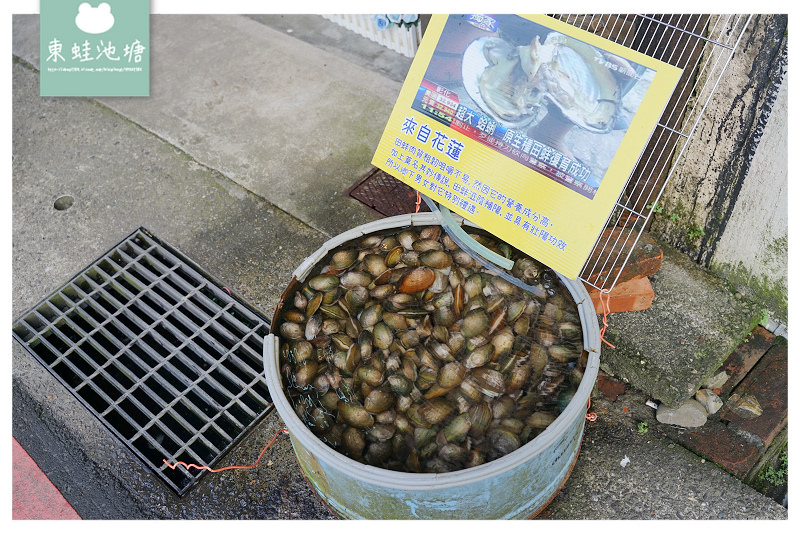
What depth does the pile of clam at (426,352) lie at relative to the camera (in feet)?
6.79

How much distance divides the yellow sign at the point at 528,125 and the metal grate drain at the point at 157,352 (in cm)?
140

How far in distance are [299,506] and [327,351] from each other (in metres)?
0.77

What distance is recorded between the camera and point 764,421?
2.71 meters

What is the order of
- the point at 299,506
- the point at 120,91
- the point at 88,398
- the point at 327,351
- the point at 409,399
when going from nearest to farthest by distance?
the point at 409,399, the point at 327,351, the point at 299,506, the point at 88,398, the point at 120,91

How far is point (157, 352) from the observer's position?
307cm

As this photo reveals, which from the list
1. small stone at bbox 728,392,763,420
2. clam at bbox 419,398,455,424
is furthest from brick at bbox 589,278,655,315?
clam at bbox 419,398,455,424

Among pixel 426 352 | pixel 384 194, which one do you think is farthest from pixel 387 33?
pixel 426 352

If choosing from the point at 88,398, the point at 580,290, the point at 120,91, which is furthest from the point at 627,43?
the point at 120,91

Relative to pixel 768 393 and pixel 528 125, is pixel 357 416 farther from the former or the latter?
pixel 768 393

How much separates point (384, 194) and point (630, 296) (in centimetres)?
Answer: 155

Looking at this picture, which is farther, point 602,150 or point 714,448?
point 714,448

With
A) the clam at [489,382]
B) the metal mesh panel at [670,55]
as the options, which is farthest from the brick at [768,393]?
the clam at [489,382]

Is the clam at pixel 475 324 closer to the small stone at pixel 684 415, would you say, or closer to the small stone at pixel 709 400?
the small stone at pixel 684 415

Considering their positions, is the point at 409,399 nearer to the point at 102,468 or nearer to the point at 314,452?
the point at 314,452
